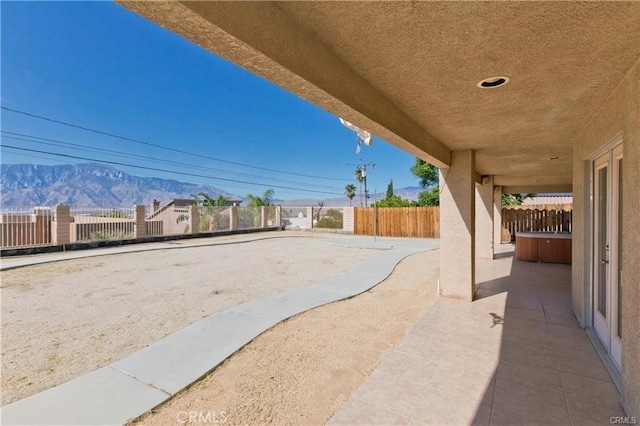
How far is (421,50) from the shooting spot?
1.96 meters

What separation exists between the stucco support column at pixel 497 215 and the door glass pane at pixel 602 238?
7.76 m

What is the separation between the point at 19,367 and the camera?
3.15m

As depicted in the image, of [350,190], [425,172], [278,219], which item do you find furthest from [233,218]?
[350,190]

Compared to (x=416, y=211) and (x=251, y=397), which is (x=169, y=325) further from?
(x=416, y=211)

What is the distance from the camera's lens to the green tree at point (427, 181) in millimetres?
20375

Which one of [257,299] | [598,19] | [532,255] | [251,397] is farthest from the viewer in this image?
[532,255]

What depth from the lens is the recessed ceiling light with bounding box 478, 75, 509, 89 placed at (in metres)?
2.39

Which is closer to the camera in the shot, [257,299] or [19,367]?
[19,367]

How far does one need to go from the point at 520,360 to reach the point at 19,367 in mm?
5363

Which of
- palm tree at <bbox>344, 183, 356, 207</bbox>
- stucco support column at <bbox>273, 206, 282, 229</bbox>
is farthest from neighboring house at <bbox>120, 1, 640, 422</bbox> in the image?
palm tree at <bbox>344, 183, 356, 207</bbox>

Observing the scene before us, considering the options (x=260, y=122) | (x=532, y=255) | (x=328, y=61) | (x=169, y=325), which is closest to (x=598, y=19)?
(x=328, y=61)

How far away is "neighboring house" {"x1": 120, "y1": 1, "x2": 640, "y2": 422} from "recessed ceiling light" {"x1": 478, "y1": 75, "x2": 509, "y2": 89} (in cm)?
2

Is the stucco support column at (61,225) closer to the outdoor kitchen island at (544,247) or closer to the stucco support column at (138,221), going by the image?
the stucco support column at (138,221)

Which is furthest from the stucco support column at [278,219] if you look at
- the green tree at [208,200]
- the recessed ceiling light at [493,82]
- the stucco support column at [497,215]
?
the recessed ceiling light at [493,82]
